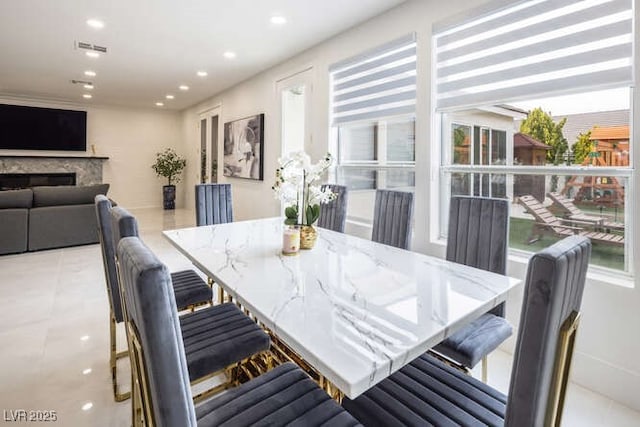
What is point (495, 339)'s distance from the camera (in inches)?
61.6

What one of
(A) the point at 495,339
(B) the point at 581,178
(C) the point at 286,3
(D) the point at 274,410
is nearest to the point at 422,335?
(D) the point at 274,410

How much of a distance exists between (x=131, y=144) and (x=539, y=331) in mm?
9934

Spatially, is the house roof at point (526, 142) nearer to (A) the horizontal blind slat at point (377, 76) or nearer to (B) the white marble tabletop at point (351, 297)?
(A) the horizontal blind slat at point (377, 76)

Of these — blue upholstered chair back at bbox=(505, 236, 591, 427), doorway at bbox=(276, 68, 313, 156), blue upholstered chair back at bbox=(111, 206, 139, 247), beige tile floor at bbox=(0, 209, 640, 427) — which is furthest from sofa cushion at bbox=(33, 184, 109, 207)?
blue upholstered chair back at bbox=(505, 236, 591, 427)

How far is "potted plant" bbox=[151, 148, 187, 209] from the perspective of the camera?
348 inches

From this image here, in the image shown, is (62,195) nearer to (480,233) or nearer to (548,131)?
(480,233)

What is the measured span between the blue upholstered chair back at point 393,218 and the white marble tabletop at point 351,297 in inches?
14.8

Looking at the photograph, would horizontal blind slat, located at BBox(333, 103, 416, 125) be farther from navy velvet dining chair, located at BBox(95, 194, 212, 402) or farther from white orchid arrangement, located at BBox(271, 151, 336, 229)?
navy velvet dining chair, located at BBox(95, 194, 212, 402)

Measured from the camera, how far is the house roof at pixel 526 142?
227 centimetres

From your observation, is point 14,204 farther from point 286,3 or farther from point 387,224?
point 387,224

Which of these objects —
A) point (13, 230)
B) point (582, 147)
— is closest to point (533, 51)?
point (582, 147)

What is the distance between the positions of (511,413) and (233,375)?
1.60 meters

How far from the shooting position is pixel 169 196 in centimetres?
886

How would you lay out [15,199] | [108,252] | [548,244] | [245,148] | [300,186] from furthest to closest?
[245,148], [15,199], [548,244], [300,186], [108,252]
